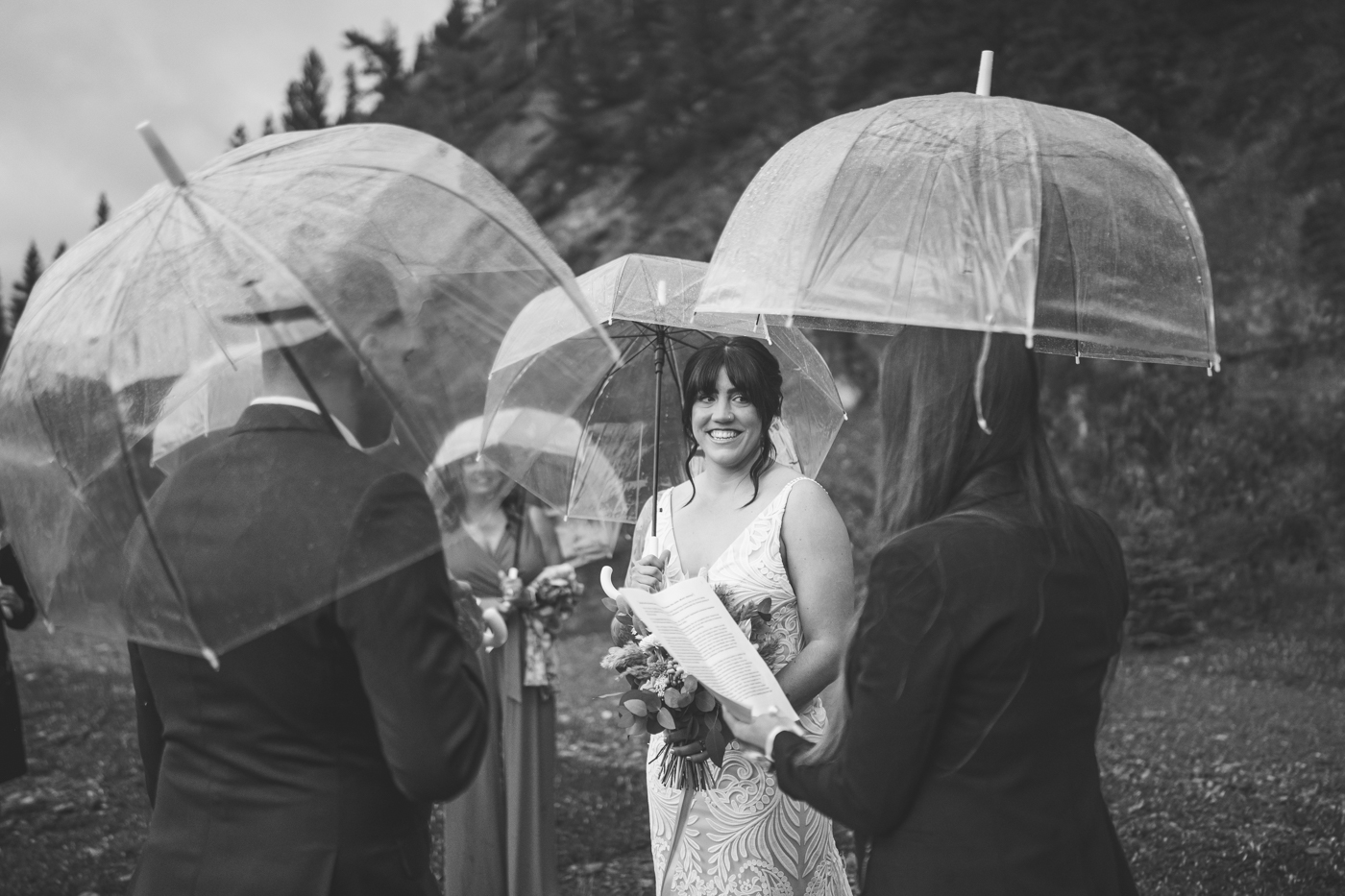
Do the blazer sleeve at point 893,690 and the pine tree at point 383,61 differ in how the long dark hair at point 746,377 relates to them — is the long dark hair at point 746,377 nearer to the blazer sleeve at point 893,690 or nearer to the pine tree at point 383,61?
the blazer sleeve at point 893,690

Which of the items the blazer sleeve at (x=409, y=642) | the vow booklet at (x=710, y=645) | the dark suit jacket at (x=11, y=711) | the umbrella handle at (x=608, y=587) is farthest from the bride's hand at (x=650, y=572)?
the dark suit jacket at (x=11, y=711)

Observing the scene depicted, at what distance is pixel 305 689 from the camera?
2119 millimetres

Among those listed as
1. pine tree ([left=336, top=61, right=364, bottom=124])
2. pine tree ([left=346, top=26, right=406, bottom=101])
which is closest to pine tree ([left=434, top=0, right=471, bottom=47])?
pine tree ([left=346, top=26, right=406, bottom=101])

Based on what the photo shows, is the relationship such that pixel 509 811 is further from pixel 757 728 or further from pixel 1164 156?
pixel 1164 156

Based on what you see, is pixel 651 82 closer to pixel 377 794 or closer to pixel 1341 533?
pixel 1341 533

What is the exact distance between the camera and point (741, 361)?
3945 millimetres

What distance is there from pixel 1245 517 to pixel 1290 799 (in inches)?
235

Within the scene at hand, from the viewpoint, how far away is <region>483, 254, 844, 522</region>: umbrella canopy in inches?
154

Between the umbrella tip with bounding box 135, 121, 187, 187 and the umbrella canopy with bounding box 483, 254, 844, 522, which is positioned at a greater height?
the umbrella tip with bounding box 135, 121, 187, 187

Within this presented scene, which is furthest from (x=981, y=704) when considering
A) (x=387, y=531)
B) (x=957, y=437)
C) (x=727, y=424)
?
(x=727, y=424)

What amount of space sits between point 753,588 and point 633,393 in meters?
1.18

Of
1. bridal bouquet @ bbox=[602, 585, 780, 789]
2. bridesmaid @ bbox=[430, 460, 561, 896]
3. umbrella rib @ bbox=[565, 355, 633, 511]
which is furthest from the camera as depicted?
bridesmaid @ bbox=[430, 460, 561, 896]

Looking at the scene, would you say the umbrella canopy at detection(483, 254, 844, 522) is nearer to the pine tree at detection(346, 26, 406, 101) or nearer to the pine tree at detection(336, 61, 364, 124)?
the pine tree at detection(346, 26, 406, 101)

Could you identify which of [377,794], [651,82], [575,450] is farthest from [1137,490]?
[651,82]
